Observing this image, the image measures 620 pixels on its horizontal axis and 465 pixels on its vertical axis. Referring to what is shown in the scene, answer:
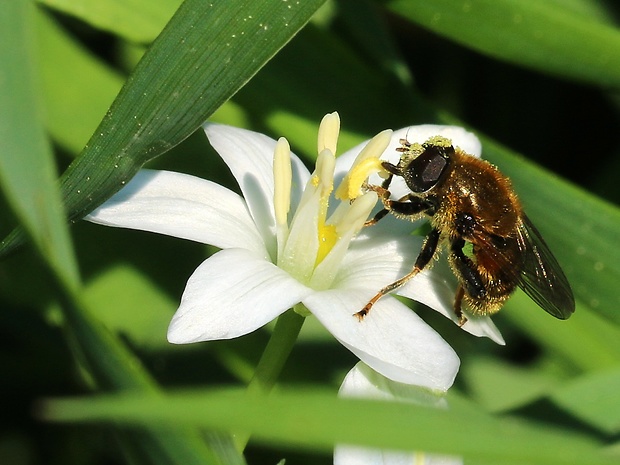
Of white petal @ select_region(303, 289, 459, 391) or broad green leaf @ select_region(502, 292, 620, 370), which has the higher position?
white petal @ select_region(303, 289, 459, 391)

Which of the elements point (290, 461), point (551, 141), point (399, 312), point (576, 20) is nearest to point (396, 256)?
point (399, 312)

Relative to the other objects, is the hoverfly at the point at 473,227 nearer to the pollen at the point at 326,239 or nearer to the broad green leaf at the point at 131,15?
the pollen at the point at 326,239

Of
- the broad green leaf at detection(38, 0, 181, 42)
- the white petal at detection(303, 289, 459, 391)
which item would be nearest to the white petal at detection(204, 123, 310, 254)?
the white petal at detection(303, 289, 459, 391)

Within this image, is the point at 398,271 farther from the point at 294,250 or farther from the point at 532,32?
the point at 532,32

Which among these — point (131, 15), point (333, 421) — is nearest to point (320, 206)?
point (131, 15)

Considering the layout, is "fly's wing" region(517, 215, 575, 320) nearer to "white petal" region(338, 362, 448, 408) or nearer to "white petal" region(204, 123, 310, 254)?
"white petal" region(338, 362, 448, 408)

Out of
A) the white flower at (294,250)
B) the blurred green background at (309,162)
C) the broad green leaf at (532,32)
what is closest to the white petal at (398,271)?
the white flower at (294,250)

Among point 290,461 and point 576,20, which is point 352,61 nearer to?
point 576,20
